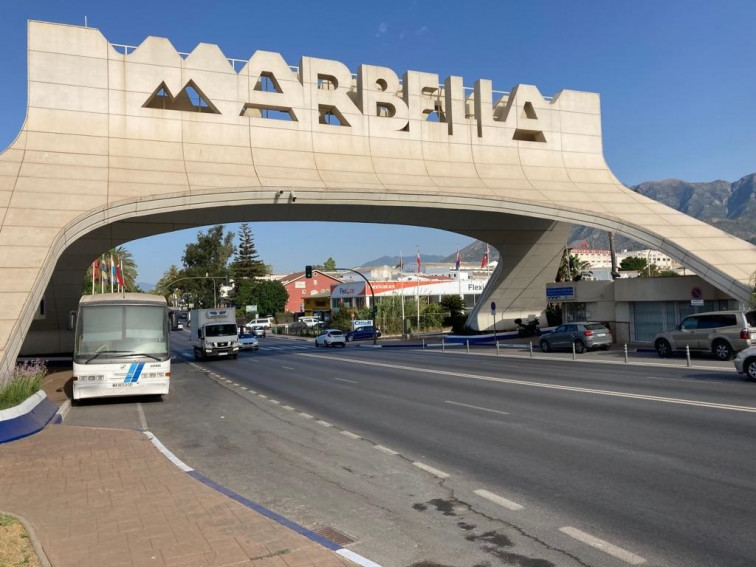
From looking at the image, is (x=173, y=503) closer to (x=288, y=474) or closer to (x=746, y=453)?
(x=288, y=474)

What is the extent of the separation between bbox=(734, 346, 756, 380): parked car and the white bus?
1580cm

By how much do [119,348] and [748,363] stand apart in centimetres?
1717

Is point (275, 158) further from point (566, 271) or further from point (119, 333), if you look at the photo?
point (566, 271)

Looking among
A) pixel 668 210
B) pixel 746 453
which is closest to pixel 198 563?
pixel 746 453

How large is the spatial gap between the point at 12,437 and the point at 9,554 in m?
6.76

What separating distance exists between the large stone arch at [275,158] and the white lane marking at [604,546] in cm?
1908

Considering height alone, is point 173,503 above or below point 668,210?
below

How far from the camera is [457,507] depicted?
702 centimetres

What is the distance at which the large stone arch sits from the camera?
2602 centimetres

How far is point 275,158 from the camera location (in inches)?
1235

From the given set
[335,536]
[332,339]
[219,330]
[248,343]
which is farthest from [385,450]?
[332,339]

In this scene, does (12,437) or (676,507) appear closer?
(676,507)

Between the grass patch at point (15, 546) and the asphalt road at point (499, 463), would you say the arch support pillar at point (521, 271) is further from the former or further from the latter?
the grass patch at point (15, 546)

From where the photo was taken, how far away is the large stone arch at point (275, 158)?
85.4ft
